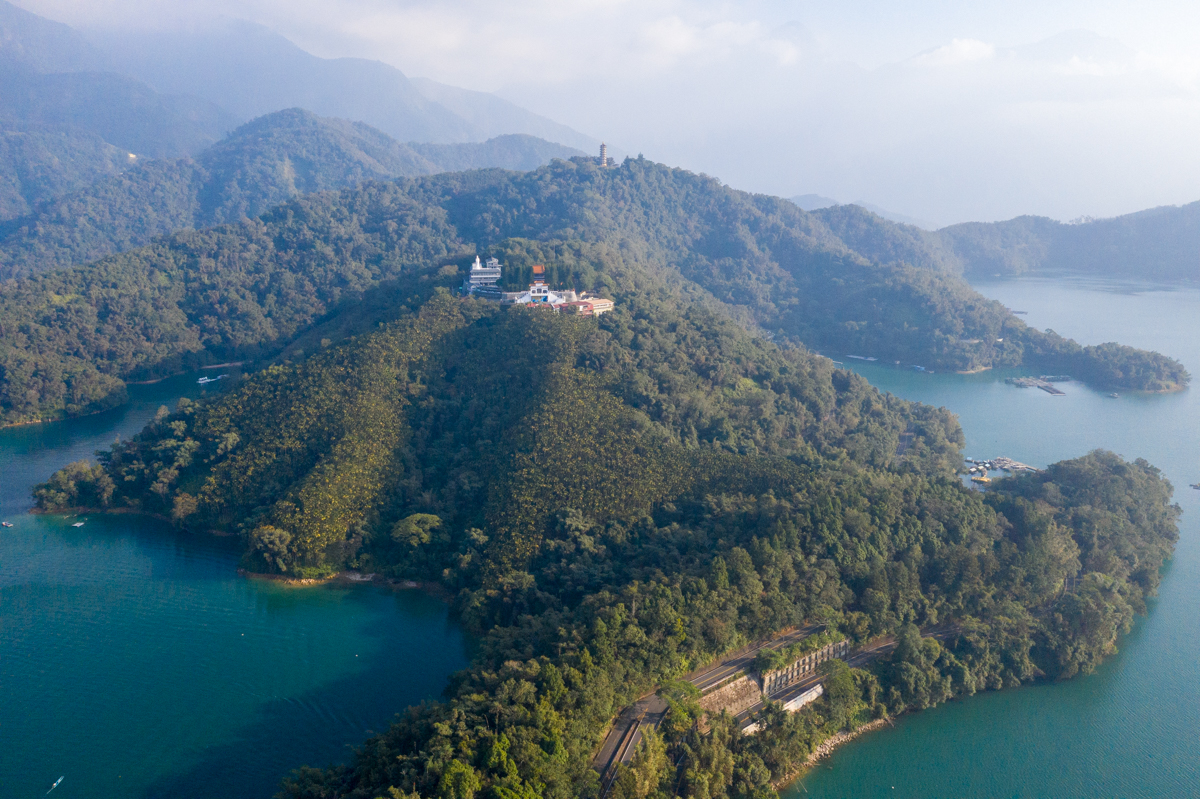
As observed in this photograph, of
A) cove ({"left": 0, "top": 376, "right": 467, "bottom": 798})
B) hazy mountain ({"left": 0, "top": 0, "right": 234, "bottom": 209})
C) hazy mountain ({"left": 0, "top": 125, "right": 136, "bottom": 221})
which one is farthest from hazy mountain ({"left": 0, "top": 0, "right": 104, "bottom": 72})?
cove ({"left": 0, "top": 376, "right": 467, "bottom": 798})

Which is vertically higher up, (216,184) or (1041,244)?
(1041,244)

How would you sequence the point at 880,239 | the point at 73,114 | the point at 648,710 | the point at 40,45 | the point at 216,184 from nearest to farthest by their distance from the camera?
the point at 648,710, the point at 880,239, the point at 216,184, the point at 73,114, the point at 40,45

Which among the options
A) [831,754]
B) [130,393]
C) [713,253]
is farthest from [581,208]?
[831,754]

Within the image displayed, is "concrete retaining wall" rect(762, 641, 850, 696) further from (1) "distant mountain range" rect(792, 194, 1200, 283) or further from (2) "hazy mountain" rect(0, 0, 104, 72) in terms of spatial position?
(2) "hazy mountain" rect(0, 0, 104, 72)

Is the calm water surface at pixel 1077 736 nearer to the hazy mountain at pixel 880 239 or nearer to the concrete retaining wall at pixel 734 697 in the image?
the concrete retaining wall at pixel 734 697

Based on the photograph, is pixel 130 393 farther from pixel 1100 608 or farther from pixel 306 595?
pixel 1100 608

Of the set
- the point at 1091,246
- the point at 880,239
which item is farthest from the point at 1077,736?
the point at 1091,246

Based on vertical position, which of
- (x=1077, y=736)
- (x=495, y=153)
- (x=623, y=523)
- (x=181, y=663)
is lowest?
(x=181, y=663)

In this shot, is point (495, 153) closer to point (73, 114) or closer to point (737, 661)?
point (73, 114)
